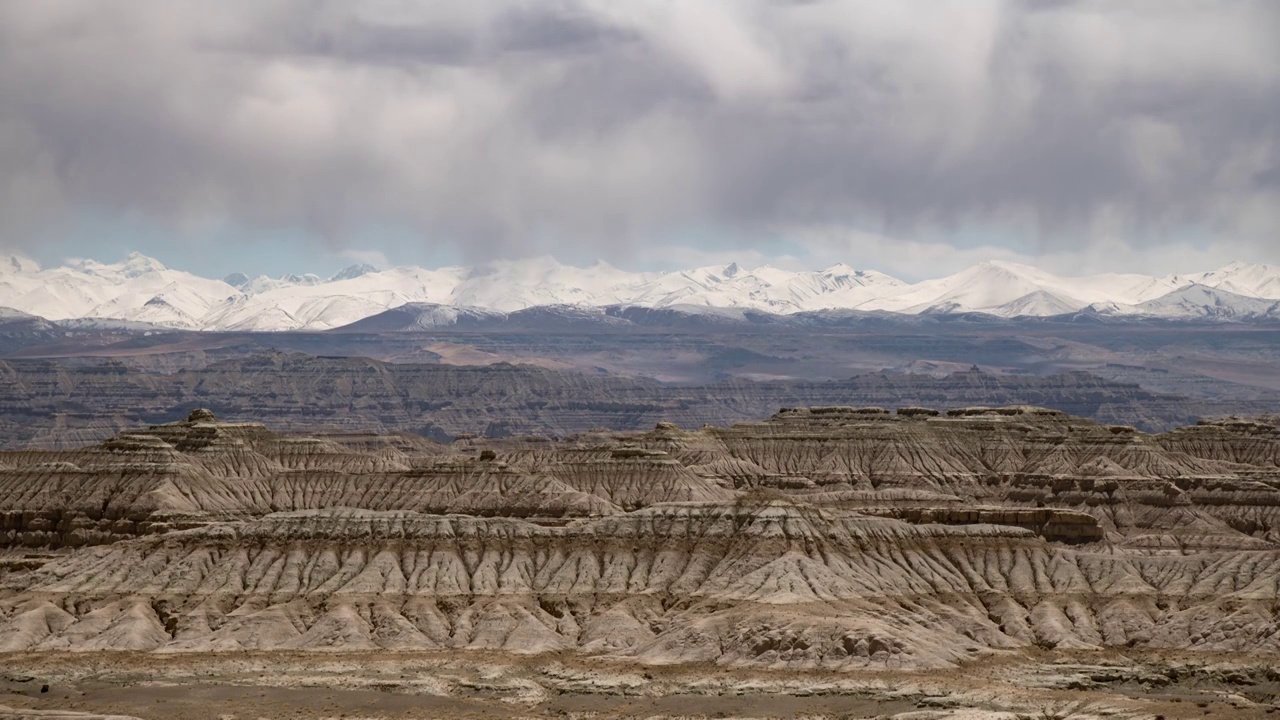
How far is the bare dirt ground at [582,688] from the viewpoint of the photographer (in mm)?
153625

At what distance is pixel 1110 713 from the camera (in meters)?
143

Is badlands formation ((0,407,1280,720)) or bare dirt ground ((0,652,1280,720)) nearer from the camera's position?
bare dirt ground ((0,652,1280,720))

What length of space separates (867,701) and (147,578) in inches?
2827

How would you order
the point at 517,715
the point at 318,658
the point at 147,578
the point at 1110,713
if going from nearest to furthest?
the point at 1110,713 → the point at 517,715 → the point at 318,658 → the point at 147,578

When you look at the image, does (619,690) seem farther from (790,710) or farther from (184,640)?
(184,640)

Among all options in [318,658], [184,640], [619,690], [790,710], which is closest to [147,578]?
[184,640]

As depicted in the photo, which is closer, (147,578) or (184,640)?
(184,640)

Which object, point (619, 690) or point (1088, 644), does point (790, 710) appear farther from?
point (1088, 644)

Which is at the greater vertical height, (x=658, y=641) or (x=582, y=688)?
(x=658, y=641)

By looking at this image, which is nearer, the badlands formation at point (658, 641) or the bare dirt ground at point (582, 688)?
the bare dirt ground at point (582, 688)

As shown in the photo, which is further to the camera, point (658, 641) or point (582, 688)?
point (658, 641)

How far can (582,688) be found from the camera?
165250 millimetres

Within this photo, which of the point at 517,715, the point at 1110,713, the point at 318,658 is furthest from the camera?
the point at 318,658

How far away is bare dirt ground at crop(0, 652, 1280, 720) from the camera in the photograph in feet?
504
